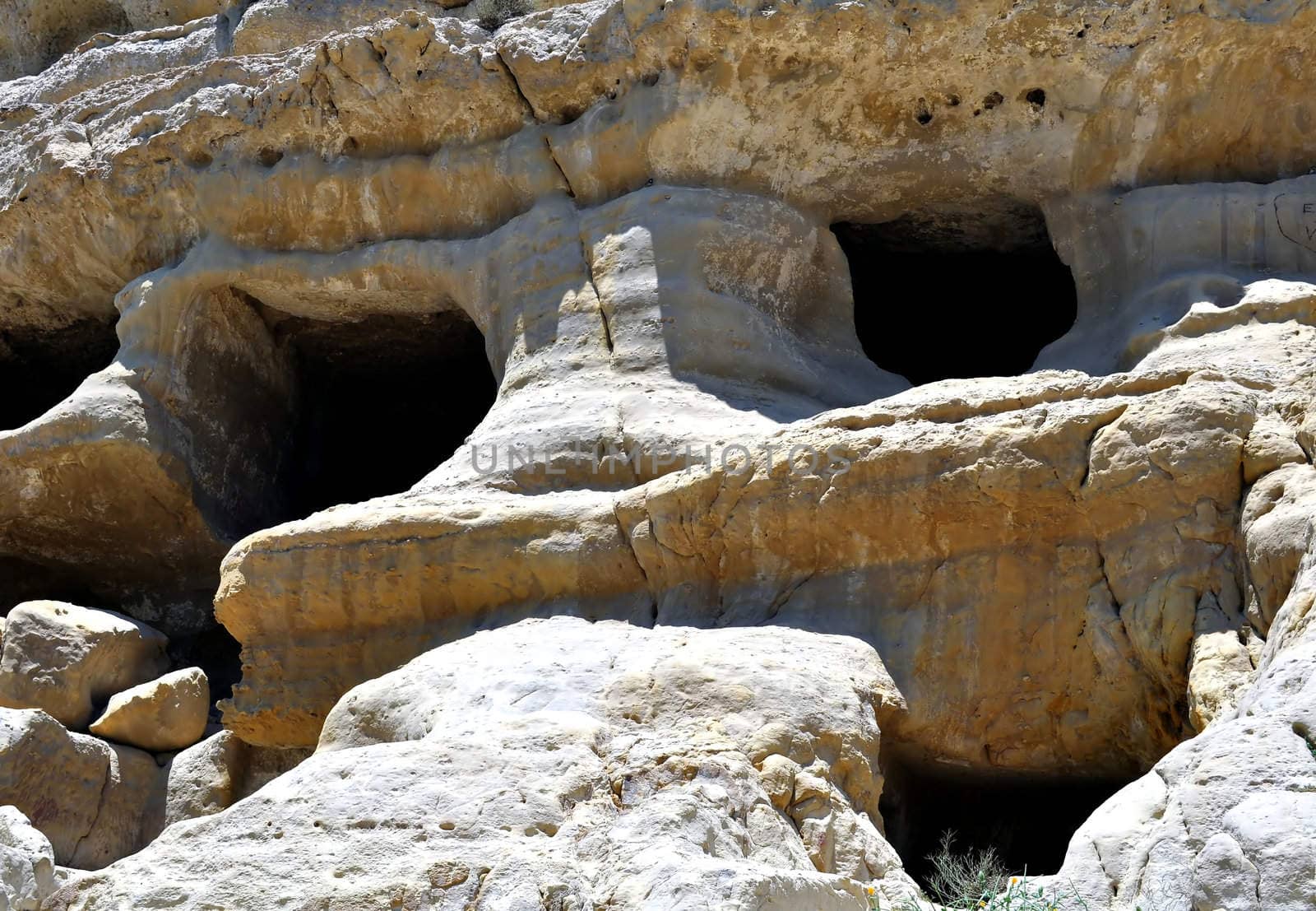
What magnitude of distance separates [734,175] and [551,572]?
2439 mm

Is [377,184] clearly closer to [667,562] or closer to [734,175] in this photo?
[734,175]

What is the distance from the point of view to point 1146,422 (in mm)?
5512

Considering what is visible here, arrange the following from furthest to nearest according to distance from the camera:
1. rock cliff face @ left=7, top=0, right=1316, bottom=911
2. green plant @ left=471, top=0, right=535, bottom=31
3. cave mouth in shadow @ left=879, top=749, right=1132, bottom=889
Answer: green plant @ left=471, top=0, right=535, bottom=31, cave mouth in shadow @ left=879, top=749, right=1132, bottom=889, rock cliff face @ left=7, top=0, right=1316, bottom=911

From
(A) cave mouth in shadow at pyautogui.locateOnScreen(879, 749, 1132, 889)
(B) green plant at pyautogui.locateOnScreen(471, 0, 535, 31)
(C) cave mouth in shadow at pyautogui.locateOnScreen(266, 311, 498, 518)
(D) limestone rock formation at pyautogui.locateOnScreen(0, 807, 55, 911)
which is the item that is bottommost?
(A) cave mouth in shadow at pyautogui.locateOnScreen(879, 749, 1132, 889)

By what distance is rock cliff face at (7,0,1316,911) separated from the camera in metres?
4.29

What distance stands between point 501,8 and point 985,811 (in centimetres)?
608

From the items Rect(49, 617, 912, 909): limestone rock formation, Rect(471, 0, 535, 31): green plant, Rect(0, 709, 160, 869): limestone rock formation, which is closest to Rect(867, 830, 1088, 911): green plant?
Rect(49, 617, 912, 909): limestone rock formation

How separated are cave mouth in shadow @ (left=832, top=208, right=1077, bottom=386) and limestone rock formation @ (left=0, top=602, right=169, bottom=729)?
3.81 meters

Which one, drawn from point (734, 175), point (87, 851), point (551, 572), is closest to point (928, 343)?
point (734, 175)

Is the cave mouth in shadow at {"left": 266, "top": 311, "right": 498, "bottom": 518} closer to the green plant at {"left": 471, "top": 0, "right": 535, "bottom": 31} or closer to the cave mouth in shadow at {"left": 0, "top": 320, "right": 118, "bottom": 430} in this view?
the cave mouth in shadow at {"left": 0, "top": 320, "right": 118, "bottom": 430}

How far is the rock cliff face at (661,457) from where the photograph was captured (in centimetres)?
429

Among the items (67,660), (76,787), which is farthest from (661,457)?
(67,660)

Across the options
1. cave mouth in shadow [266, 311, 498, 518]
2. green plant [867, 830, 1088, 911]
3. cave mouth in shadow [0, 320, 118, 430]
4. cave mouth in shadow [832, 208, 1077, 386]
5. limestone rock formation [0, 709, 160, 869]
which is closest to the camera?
green plant [867, 830, 1088, 911]

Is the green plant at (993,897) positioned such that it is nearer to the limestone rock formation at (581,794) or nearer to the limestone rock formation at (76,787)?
the limestone rock formation at (581,794)
